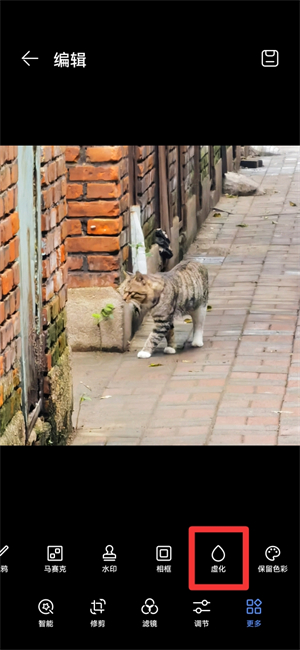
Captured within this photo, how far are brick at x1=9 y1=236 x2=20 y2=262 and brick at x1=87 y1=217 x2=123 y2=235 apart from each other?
3552 mm

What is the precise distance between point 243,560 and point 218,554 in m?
0.06

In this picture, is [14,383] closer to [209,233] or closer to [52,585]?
[52,585]

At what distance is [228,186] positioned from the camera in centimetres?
1514

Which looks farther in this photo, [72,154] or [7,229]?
[72,154]

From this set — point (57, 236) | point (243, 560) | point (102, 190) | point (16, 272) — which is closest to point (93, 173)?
point (102, 190)

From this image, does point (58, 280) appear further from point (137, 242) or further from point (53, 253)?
point (137, 242)

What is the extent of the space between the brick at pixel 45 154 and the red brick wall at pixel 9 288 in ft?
2.75

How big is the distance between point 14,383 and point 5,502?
2.05m

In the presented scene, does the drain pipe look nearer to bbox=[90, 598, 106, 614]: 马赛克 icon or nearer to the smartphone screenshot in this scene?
the smartphone screenshot

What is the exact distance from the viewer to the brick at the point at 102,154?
7.33 meters

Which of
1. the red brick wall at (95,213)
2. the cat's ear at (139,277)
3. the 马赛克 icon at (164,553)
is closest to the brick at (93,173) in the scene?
the red brick wall at (95,213)

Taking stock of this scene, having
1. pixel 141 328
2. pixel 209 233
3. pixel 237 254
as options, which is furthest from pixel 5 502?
pixel 209 233

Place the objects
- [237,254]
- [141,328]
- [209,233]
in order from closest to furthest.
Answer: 1. [141,328]
2. [237,254]
3. [209,233]

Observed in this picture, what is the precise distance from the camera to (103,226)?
754 centimetres
